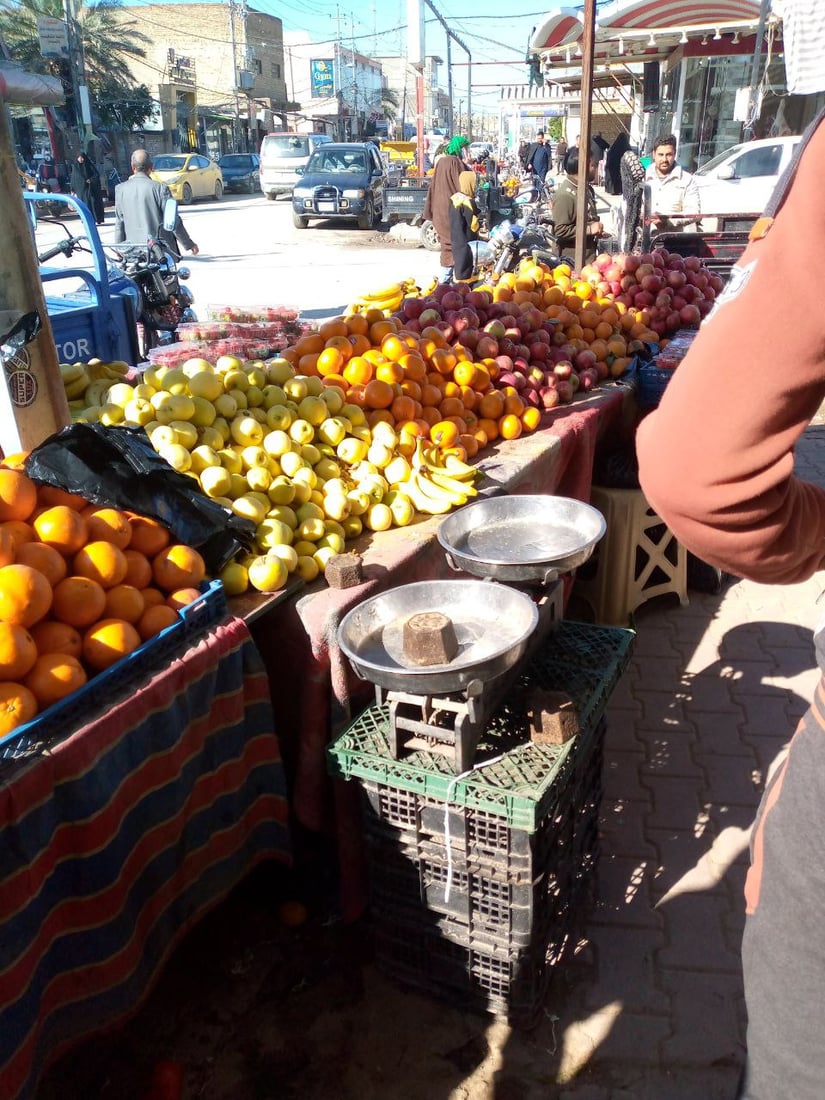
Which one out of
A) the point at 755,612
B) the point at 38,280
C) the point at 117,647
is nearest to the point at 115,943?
the point at 117,647

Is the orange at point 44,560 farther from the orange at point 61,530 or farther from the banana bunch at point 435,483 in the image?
the banana bunch at point 435,483

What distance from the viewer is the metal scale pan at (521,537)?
7.84ft

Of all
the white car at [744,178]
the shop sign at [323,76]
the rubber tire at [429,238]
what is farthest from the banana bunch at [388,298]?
the shop sign at [323,76]

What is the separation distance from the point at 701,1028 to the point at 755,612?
272 cm

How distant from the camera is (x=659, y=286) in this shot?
5.83 m

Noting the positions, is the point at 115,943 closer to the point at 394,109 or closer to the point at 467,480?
the point at 467,480

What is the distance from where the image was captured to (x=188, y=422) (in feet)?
9.39

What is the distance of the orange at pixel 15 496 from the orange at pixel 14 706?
479 mm

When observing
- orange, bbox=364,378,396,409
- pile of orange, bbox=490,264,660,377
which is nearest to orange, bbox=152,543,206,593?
orange, bbox=364,378,396,409

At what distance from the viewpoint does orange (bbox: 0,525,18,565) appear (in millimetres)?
1907

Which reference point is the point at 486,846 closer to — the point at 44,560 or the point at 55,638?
the point at 55,638

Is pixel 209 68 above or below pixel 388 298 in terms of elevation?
above

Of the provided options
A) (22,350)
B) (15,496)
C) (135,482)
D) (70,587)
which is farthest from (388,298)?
(70,587)

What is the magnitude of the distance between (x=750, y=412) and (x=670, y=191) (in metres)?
11.3
